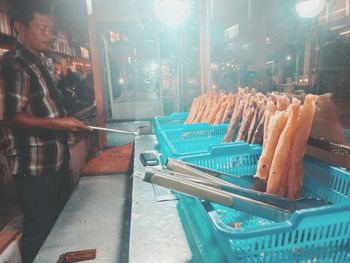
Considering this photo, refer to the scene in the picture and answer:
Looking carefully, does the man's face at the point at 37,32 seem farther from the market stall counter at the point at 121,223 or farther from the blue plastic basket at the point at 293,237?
the blue plastic basket at the point at 293,237

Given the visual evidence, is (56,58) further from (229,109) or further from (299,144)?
(299,144)

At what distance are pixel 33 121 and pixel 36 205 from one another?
0.73m

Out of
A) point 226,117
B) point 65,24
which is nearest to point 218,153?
point 226,117

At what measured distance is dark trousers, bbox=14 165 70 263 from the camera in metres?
1.97

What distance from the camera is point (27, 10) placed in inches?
72.7

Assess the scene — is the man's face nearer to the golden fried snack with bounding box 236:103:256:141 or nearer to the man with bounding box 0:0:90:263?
the man with bounding box 0:0:90:263

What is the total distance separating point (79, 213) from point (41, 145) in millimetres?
782

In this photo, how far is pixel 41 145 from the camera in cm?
195

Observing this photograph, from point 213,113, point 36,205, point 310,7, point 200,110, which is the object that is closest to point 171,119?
point 200,110

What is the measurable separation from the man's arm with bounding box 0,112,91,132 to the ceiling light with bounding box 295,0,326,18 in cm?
203

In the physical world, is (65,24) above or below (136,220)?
above

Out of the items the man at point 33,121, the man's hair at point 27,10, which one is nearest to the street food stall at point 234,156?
the man at point 33,121

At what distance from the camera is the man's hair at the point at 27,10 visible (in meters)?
1.84

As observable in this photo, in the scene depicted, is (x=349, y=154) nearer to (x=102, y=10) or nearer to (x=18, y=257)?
(x=18, y=257)
